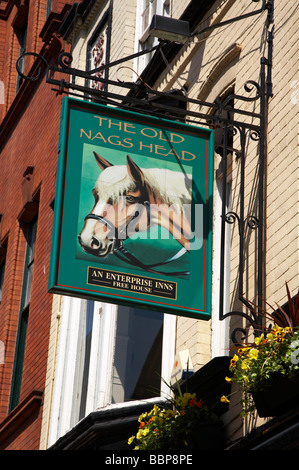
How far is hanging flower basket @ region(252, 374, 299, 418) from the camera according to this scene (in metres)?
7.29

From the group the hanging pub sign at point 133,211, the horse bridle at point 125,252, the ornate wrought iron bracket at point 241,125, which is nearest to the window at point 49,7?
the ornate wrought iron bracket at point 241,125

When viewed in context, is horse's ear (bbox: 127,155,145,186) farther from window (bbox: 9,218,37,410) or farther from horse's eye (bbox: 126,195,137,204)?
window (bbox: 9,218,37,410)

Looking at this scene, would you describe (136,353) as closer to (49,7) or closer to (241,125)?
(241,125)

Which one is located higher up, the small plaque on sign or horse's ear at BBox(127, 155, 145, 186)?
horse's ear at BBox(127, 155, 145, 186)

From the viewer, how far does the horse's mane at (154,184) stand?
878 cm

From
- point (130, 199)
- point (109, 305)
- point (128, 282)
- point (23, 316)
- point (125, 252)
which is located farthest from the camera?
point (23, 316)

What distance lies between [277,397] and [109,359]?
14.6ft

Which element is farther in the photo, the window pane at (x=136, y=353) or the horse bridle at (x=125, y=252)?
the window pane at (x=136, y=353)

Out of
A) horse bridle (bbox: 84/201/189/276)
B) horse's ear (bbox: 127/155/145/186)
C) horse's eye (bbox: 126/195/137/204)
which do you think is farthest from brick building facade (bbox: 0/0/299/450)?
horse's eye (bbox: 126/195/137/204)

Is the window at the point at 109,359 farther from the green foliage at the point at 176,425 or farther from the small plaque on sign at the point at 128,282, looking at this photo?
the small plaque on sign at the point at 128,282

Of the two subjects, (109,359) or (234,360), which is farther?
(109,359)

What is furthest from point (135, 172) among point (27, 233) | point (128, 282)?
point (27, 233)

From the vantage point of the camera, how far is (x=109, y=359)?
1157 centimetres
